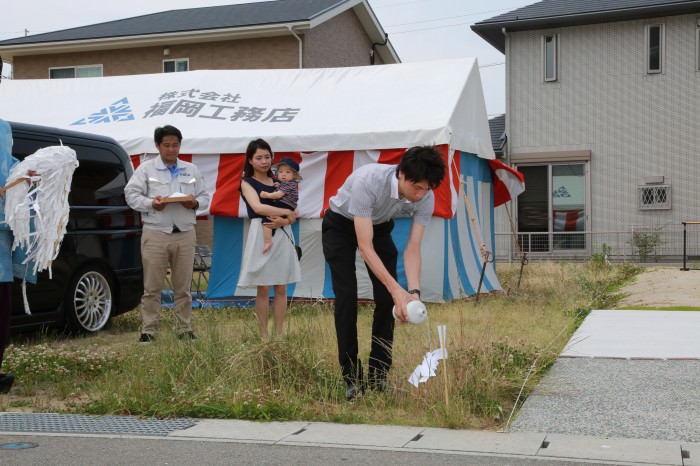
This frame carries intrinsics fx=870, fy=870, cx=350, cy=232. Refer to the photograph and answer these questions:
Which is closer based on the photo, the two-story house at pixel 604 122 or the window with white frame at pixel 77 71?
the two-story house at pixel 604 122

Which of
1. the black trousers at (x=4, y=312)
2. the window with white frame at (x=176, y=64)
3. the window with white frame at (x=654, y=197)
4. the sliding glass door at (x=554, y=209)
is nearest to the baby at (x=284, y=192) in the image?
the black trousers at (x=4, y=312)

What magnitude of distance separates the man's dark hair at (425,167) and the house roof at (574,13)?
16.1 m

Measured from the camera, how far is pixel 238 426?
14.5ft

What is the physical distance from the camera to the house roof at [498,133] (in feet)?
65.8

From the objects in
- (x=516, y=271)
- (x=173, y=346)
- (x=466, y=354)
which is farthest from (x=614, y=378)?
(x=516, y=271)

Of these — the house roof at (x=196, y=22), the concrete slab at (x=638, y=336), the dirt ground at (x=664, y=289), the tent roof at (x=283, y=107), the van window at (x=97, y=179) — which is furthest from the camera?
the house roof at (x=196, y=22)

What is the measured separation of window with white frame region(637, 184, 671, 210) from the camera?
62.8ft

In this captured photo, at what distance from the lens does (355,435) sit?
421 cm

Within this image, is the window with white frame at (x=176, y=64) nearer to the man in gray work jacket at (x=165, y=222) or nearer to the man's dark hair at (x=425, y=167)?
the man in gray work jacket at (x=165, y=222)

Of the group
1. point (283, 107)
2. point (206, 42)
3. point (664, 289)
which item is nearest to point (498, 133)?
point (206, 42)

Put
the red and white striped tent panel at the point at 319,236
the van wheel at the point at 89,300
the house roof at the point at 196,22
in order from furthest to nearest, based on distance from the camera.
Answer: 1. the house roof at the point at 196,22
2. the red and white striped tent panel at the point at 319,236
3. the van wheel at the point at 89,300

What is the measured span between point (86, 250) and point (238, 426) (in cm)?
377

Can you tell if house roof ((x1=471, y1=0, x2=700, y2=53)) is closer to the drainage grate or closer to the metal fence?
the metal fence

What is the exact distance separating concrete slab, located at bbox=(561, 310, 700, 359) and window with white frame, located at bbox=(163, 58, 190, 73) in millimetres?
15363
